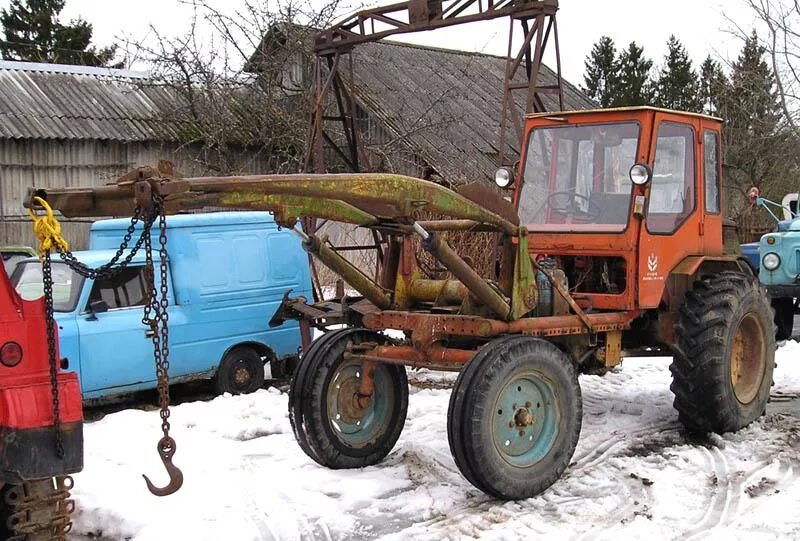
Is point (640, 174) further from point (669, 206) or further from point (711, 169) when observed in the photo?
point (711, 169)

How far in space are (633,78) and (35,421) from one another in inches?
1871

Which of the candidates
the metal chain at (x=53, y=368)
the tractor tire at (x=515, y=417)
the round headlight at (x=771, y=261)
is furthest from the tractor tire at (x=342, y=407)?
the round headlight at (x=771, y=261)

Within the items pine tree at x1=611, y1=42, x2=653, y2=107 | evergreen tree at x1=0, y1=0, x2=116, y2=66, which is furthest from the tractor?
pine tree at x1=611, y1=42, x2=653, y2=107

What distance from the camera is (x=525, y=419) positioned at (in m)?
5.79

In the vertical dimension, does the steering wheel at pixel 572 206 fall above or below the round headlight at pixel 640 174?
below

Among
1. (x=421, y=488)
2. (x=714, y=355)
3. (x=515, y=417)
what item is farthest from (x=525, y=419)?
(x=714, y=355)

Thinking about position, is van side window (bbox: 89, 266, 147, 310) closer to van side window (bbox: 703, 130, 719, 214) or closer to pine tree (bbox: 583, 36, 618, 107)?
van side window (bbox: 703, 130, 719, 214)

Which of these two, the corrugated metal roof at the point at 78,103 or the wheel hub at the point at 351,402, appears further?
A: the corrugated metal roof at the point at 78,103

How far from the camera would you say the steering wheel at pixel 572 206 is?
285 inches

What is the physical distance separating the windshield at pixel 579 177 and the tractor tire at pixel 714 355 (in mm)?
1005

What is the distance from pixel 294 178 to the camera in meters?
4.98

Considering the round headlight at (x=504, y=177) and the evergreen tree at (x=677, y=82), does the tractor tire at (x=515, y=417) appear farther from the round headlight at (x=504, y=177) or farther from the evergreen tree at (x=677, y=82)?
the evergreen tree at (x=677, y=82)

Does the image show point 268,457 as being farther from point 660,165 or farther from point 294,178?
point 660,165

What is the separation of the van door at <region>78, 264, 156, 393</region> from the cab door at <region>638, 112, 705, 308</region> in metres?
4.96
